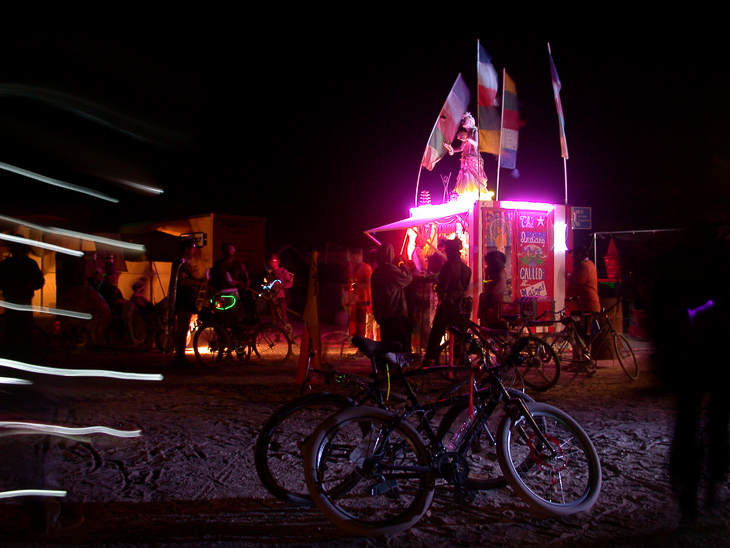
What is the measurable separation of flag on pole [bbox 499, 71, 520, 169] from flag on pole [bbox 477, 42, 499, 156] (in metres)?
0.16

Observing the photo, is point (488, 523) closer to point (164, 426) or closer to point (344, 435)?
point (344, 435)

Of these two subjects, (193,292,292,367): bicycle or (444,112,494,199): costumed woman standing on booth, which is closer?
(193,292,292,367): bicycle

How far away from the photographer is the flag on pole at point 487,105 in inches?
442

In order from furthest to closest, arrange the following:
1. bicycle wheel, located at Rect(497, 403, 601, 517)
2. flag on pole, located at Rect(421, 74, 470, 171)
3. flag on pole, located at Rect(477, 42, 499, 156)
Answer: flag on pole, located at Rect(421, 74, 470, 171) < flag on pole, located at Rect(477, 42, 499, 156) < bicycle wheel, located at Rect(497, 403, 601, 517)

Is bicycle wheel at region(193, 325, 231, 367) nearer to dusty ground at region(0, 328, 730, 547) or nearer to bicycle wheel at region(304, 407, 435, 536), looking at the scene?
dusty ground at region(0, 328, 730, 547)

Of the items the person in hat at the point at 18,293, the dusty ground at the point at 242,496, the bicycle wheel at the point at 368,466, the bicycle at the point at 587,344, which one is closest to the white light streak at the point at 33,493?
the dusty ground at the point at 242,496

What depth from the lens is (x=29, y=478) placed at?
13.0ft

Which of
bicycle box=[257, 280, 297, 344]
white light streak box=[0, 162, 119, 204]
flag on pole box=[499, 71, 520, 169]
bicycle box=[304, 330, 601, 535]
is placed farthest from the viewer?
A: flag on pole box=[499, 71, 520, 169]

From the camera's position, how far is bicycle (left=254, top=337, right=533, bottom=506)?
11.7 feet

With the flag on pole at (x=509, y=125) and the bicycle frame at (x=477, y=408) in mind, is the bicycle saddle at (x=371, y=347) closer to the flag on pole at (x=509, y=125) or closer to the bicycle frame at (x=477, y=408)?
the bicycle frame at (x=477, y=408)

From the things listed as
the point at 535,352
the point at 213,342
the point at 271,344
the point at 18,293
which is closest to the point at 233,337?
the point at 213,342

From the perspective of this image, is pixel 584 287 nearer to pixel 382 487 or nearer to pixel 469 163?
pixel 469 163

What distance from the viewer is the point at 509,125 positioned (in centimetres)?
1162

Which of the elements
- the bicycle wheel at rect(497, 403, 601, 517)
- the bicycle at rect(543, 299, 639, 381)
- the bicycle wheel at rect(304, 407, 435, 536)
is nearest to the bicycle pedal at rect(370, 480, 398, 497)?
the bicycle wheel at rect(304, 407, 435, 536)
